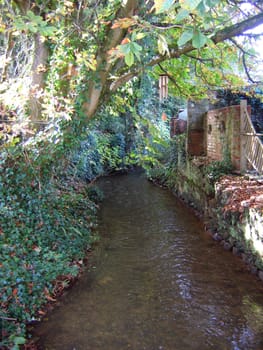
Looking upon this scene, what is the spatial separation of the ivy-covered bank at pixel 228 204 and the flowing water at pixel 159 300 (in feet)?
0.88

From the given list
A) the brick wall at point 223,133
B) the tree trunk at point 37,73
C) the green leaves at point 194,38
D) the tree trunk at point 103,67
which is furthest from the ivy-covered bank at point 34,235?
the brick wall at point 223,133

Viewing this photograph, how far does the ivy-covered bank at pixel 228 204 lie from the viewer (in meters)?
5.19

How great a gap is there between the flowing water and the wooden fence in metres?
1.87

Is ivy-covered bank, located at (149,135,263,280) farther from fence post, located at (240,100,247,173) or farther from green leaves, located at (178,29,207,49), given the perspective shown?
green leaves, located at (178,29,207,49)

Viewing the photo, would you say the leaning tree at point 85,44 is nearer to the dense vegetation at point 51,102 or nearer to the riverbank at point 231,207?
the dense vegetation at point 51,102

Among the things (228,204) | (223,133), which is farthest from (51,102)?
(223,133)

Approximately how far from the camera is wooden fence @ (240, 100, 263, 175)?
21.9 ft

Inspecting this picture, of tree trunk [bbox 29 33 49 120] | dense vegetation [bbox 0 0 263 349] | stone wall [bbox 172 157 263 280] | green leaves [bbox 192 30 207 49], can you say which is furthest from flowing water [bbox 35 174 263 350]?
green leaves [bbox 192 30 207 49]

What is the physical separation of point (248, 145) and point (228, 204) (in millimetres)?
1646

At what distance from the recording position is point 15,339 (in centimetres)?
325

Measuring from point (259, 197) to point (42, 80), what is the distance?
417cm

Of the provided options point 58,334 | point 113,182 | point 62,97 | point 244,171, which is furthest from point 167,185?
point 58,334

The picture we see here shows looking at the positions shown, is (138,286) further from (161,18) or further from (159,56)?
(161,18)

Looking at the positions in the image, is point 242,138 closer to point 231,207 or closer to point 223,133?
point 223,133
